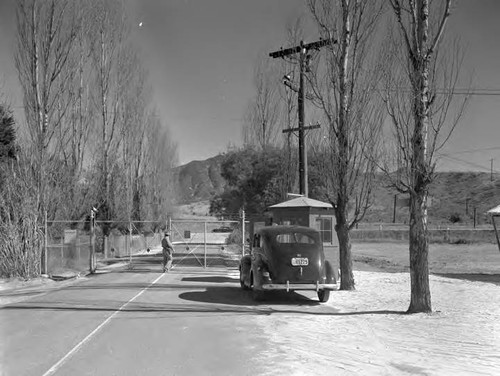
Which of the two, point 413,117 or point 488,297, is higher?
point 413,117

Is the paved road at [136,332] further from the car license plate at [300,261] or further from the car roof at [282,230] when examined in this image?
the car roof at [282,230]

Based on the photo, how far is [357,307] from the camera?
13.6 metres

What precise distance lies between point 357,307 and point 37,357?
310 inches

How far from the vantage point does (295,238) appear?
15.1 m

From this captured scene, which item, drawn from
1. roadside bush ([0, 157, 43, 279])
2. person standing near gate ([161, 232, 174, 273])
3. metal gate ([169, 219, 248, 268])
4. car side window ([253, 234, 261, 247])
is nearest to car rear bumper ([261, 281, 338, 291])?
car side window ([253, 234, 261, 247])

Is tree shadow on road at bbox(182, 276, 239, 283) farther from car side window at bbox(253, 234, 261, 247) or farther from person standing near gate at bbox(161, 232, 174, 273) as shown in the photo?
car side window at bbox(253, 234, 261, 247)

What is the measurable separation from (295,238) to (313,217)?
4685mm

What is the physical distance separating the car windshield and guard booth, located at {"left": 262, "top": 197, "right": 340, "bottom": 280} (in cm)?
423

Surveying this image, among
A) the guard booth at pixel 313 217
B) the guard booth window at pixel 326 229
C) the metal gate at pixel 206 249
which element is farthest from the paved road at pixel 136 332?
Result: the metal gate at pixel 206 249

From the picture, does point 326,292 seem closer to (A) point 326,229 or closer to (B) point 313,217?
(B) point 313,217

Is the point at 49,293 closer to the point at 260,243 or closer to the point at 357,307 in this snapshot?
the point at 260,243

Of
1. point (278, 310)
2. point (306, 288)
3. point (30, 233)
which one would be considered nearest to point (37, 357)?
point (278, 310)

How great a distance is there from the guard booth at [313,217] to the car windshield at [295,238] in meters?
4.23

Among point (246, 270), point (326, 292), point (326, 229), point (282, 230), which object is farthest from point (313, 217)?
point (326, 292)
